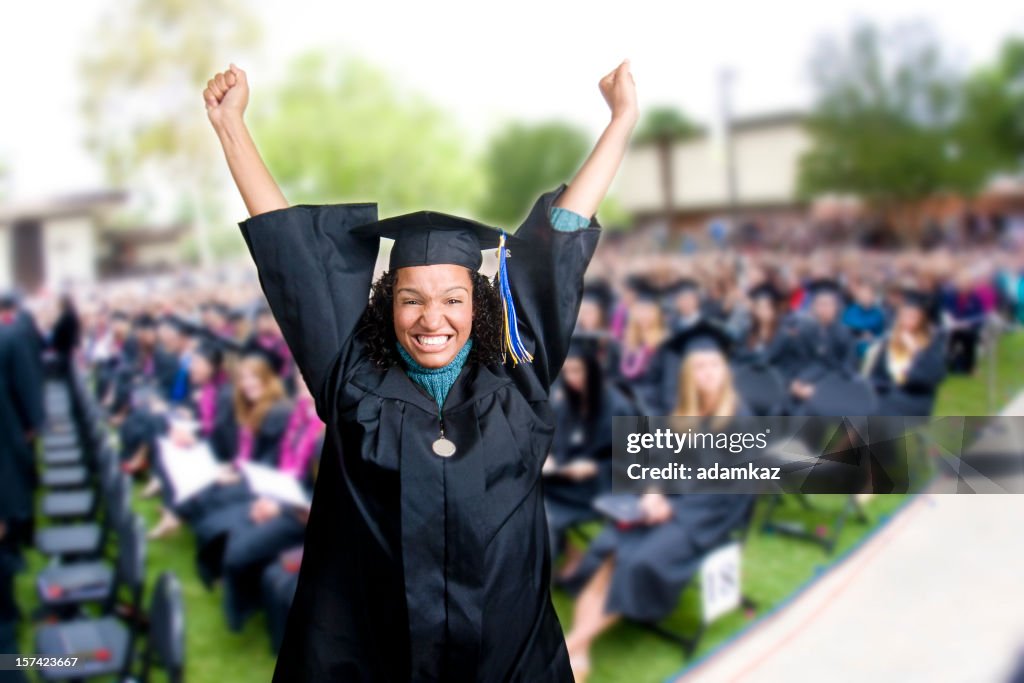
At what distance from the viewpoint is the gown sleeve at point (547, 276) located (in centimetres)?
116

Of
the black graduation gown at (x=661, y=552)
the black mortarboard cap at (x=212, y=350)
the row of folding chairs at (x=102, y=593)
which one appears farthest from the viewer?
the black mortarboard cap at (x=212, y=350)

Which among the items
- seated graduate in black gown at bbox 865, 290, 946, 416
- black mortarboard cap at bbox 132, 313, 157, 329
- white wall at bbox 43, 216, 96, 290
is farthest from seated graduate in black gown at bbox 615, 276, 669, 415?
white wall at bbox 43, 216, 96, 290

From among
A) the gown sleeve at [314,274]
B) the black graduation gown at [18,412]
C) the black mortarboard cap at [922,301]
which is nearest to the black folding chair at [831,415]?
the black mortarboard cap at [922,301]

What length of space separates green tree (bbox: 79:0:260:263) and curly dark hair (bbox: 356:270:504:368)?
396 cm

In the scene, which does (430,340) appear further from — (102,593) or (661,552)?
(102,593)

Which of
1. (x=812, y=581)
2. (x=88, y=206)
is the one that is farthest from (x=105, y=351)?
(x=812, y=581)

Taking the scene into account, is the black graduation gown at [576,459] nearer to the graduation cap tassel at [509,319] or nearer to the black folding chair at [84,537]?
the black folding chair at [84,537]

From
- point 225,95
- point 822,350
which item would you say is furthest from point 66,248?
point 225,95

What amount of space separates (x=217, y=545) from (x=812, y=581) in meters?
2.69

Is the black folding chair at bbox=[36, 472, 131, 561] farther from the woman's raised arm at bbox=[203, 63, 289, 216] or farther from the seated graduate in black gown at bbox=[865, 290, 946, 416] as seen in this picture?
the seated graduate in black gown at bbox=[865, 290, 946, 416]

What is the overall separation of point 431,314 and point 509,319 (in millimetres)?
121

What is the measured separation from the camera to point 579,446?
157 inches

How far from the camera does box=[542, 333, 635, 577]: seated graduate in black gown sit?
12.6ft

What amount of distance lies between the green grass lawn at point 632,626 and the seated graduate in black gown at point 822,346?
62 cm
